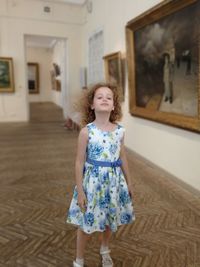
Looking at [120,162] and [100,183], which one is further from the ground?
[120,162]

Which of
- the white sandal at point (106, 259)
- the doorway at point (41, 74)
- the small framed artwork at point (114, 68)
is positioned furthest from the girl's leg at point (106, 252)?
the doorway at point (41, 74)

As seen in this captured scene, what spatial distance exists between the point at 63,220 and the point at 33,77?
1580 cm

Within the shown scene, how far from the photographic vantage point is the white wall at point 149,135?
3752mm

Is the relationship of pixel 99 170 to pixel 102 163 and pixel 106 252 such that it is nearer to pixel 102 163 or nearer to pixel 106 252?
pixel 102 163

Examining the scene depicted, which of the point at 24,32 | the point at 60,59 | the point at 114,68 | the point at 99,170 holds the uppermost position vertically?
the point at 24,32

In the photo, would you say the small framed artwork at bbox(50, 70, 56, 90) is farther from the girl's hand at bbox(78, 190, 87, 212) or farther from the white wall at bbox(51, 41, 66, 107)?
the girl's hand at bbox(78, 190, 87, 212)

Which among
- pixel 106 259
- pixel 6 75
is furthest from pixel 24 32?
pixel 106 259

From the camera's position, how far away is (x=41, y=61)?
57.0ft

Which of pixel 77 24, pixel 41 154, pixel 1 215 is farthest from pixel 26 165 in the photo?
pixel 77 24

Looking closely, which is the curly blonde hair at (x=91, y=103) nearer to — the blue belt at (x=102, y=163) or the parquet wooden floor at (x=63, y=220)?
the blue belt at (x=102, y=163)

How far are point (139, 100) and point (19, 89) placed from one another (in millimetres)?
6092

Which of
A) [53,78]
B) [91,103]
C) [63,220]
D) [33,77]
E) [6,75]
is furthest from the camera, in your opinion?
[33,77]

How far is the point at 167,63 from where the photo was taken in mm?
4051

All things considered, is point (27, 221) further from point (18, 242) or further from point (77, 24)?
point (77, 24)
